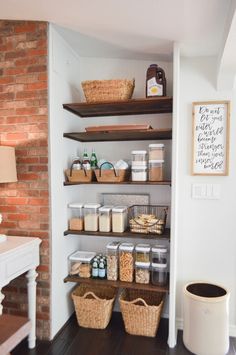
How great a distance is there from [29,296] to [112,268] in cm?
68

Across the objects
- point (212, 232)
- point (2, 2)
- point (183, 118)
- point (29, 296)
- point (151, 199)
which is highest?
point (2, 2)

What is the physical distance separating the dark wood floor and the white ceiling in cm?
236

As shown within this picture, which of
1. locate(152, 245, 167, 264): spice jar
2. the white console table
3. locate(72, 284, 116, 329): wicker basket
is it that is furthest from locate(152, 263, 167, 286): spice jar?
the white console table

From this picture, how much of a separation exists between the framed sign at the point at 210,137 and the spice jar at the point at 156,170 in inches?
12.8

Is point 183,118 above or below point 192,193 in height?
above

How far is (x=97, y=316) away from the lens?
7.48ft

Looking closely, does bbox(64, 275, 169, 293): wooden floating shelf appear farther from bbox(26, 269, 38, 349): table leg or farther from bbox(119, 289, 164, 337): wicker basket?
bbox(26, 269, 38, 349): table leg

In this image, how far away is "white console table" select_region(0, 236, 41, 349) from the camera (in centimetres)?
170

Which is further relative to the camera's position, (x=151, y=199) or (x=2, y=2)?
(x=151, y=199)

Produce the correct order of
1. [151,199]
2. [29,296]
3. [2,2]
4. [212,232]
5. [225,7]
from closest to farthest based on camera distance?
1. [225,7]
2. [2,2]
3. [29,296]
4. [212,232]
5. [151,199]

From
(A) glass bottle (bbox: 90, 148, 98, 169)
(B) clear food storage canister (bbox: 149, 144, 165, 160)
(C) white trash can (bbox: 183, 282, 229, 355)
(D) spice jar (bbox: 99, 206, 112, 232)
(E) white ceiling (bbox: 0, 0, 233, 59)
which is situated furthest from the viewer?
(A) glass bottle (bbox: 90, 148, 98, 169)

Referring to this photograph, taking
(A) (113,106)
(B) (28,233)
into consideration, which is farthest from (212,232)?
(B) (28,233)

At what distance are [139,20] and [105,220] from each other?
153 centimetres

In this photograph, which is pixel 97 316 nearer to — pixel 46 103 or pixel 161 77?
pixel 46 103
